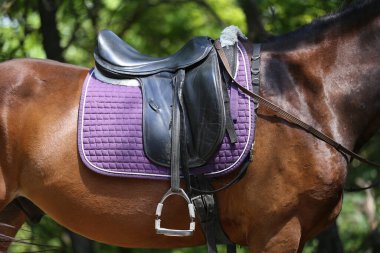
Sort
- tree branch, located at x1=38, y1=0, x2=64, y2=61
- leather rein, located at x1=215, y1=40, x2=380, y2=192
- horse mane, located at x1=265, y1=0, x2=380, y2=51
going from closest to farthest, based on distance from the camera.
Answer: leather rein, located at x1=215, y1=40, x2=380, y2=192, horse mane, located at x1=265, y1=0, x2=380, y2=51, tree branch, located at x1=38, y1=0, x2=64, y2=61

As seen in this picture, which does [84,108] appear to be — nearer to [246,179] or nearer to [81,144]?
[81,144]

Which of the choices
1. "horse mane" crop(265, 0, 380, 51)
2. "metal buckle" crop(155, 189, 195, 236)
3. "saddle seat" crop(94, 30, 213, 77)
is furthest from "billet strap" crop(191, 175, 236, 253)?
"horse mane" crop(265, 0, 380, 51)

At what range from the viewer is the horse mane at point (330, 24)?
11.8ft

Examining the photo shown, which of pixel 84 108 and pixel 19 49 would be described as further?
pixel 19 49

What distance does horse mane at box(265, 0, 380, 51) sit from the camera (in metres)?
3.59

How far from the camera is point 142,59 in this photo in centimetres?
377

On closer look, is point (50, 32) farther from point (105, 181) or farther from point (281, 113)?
point (281, 113)

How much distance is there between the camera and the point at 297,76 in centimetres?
358

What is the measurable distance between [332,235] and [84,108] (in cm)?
252

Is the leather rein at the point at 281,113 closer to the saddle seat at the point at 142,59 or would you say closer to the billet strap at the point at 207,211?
the saddle seat at the point at 142,59

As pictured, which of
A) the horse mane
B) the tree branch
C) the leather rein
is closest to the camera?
the leather rein

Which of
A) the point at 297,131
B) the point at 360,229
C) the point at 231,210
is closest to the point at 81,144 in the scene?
the point at 231,210

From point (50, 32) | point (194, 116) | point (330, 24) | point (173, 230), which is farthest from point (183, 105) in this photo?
point (50, 32)

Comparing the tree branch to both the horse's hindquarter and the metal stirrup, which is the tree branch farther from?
the metal stirrup
